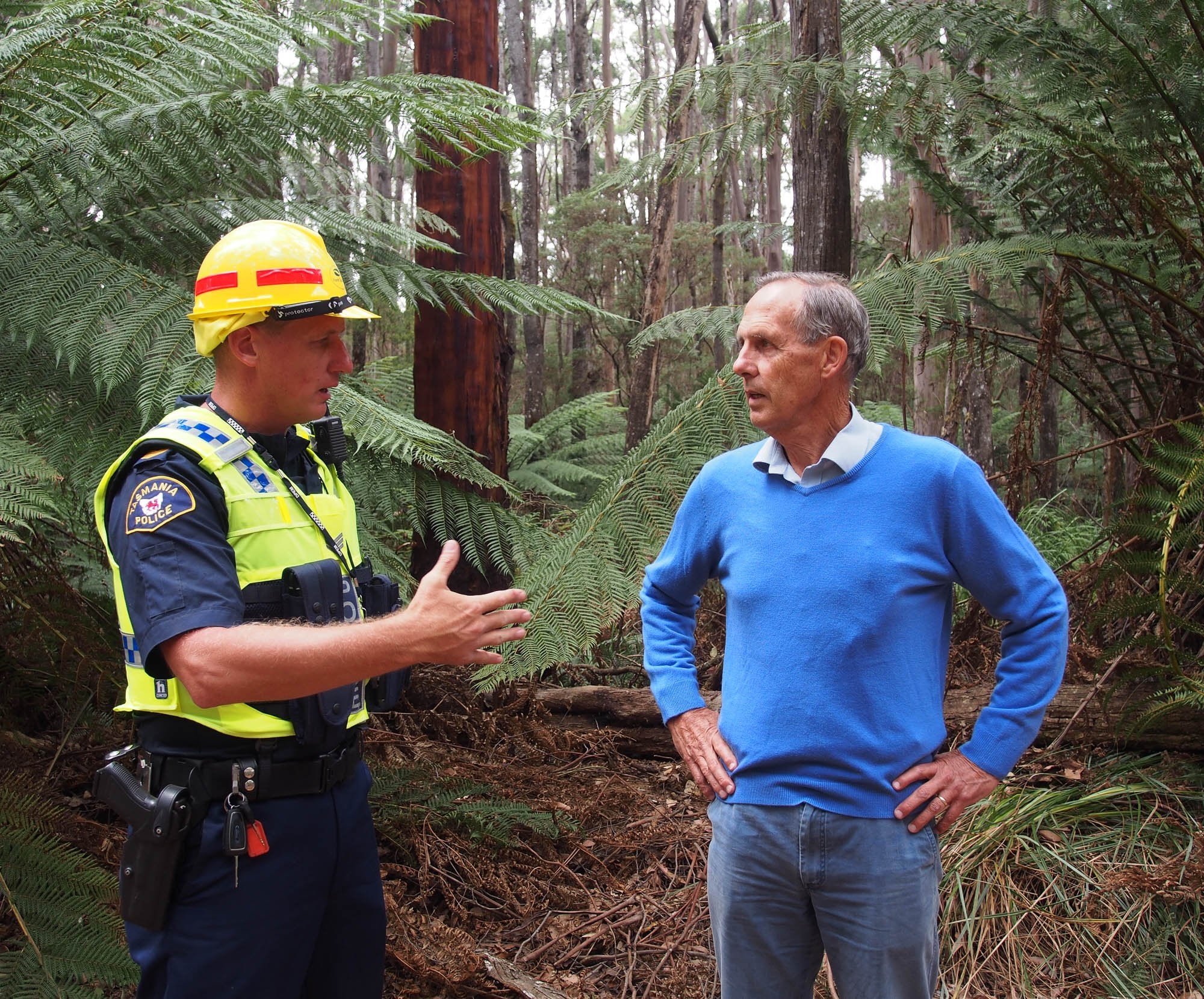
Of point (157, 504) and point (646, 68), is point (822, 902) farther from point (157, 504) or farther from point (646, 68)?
point (646, 68)

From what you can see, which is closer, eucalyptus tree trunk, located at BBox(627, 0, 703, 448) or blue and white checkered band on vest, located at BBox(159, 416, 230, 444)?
blue and white checkered band on vest, located at BBox(159, 416, 230, 444)

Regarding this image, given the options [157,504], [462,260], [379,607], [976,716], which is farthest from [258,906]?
[462,260]

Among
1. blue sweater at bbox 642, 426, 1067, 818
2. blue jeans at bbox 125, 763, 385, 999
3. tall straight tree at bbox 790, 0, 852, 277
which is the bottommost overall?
blue jeans at bbox 125, 763, 385, 999

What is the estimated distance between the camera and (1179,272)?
313cm

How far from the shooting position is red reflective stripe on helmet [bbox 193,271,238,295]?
6.13 feet

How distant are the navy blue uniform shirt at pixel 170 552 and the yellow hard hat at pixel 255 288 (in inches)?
11.1

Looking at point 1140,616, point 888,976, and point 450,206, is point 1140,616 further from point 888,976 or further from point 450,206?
point 450,206

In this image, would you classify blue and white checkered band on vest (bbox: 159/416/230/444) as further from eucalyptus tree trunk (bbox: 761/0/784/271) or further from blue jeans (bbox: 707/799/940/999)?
eucalyptus tree trunk (bbox: 761/0/784/271)

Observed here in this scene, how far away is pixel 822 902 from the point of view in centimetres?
187

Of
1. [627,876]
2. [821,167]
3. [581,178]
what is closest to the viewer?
[627,876]

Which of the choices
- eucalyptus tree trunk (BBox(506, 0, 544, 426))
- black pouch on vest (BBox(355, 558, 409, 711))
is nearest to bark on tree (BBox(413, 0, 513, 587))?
black pouch on vest (BBox(355, 558, 409, 711))

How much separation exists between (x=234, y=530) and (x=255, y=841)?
0.57 metres

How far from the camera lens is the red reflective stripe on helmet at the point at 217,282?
1867 mm

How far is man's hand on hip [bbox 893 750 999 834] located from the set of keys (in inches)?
46.1
